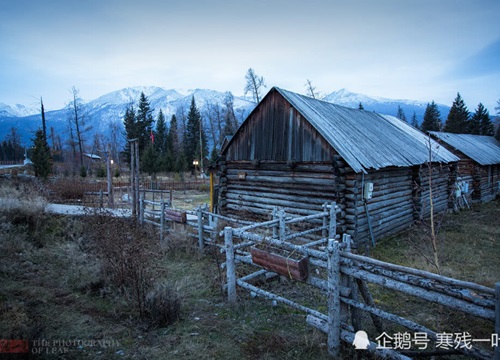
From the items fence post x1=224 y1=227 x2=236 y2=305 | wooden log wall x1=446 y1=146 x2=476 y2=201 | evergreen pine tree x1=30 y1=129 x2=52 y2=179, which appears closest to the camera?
fence post x1=224 y1=227 x2=236 y2=305

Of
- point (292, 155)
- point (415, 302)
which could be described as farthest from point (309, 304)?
point (292, 155)

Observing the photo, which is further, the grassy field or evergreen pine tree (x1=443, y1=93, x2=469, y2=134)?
evergreen pine tree (x1=443, y1=93, x2=469, y2=134)

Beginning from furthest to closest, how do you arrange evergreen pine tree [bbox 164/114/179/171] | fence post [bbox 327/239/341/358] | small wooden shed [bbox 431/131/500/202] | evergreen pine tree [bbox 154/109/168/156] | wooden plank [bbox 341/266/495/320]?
evergreen pine tree [bbox 154/109/168/156], evergreen pine tree [bbox 164/114/179/171], small wooden shed [bbox 431/131/500/202], fence post [bbox 327/239/341/358], wooden plank [bbox 341/266/495/320]

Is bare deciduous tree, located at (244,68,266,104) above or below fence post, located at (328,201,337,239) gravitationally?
above

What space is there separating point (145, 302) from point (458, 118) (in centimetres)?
6579

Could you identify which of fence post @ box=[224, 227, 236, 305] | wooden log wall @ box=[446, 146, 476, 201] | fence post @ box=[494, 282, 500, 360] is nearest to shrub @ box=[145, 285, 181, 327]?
fence post @ box=[224, 227, 236, 305]

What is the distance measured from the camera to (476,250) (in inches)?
425

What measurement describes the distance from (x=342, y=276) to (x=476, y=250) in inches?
374

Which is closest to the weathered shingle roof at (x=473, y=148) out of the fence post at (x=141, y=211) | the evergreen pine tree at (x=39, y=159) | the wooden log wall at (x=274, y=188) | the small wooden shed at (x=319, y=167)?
the small wooden shed at (x=319, y=167)

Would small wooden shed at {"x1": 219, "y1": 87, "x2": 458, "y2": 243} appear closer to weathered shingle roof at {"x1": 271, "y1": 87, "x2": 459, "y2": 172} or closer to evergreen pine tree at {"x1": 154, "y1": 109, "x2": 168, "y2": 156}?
weathered shingle roof at {"x1": 271, "y1": 87, "x2": 459, "y2": 172}

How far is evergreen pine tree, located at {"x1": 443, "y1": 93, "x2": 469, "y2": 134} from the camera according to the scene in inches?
2143

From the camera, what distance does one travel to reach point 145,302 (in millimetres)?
5824

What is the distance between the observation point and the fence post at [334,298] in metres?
4.38

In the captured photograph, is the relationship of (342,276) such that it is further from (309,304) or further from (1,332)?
(1,332)
